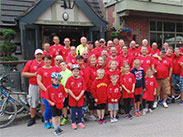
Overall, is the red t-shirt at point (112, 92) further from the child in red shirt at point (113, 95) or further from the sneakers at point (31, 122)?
the sneakers at point (31, 122)

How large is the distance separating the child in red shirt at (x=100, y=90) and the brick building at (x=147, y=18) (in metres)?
5.82

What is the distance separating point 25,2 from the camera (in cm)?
918

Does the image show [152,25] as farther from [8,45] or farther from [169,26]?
[8,45]

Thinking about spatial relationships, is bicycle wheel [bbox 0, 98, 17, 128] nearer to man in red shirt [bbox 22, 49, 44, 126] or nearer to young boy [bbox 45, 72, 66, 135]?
man in red shirt [bbox 22, 49, 44, 126]

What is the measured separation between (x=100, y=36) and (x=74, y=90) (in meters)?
5.74

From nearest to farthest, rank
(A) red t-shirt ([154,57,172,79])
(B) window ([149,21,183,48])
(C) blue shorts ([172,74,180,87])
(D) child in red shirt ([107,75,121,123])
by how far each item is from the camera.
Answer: (D) child in red shirt ([107,75,121,123]), (A) red t-shirt ([154,57,172,79]), (C) blue shorts ([172,74,180,87]), (B) window ([149,21,183,48])

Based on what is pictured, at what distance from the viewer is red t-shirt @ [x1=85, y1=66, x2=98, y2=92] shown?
457 cm

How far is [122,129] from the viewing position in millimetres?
4051

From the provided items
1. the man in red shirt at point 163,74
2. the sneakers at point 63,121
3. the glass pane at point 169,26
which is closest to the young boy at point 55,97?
the sneakers at point 63,121

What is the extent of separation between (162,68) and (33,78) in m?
4.11

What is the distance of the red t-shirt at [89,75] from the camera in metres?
4.57

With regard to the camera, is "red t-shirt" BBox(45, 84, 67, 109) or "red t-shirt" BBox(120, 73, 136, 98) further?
"red t-shirt" BBox(120, 73, 136, 98)

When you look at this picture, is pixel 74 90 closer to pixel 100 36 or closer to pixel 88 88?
pixel 88 88

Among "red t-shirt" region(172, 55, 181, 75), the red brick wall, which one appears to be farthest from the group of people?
the red brick wall
